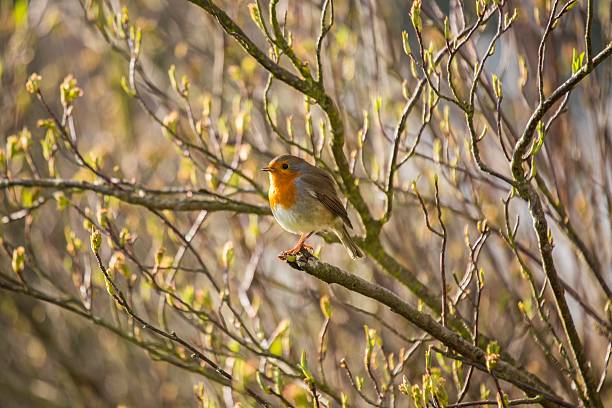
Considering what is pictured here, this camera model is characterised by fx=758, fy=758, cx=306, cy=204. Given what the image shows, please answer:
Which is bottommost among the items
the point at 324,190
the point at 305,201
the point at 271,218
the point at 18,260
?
the point at 18,260

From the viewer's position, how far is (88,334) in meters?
6.86

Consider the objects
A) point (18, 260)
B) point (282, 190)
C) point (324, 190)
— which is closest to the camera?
point (18, 260)

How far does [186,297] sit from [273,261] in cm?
211

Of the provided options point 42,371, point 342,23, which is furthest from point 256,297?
point 42,371

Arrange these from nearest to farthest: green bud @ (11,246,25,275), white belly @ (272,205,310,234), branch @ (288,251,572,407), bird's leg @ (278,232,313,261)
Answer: branch @ (288,251,572,407) < bird's leg @ (278,232,313,261) < green bud @ (11,246,25,275) < white belly @ (272,205,310,234)

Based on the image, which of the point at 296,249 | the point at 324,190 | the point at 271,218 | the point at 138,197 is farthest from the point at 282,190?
the point at 271,218

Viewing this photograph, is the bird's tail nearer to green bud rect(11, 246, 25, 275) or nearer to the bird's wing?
the bird's wing

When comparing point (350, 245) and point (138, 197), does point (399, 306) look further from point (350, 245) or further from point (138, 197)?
point (138, 197)

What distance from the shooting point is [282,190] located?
399cm

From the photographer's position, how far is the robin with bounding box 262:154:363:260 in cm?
390

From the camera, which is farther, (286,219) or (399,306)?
(286,219)

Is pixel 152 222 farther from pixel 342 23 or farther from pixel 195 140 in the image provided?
pixel 342 23

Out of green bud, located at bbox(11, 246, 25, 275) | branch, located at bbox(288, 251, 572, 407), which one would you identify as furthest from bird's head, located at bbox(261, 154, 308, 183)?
green bud, located at bbox(11, 246, 25, 275)

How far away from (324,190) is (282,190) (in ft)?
0.87
